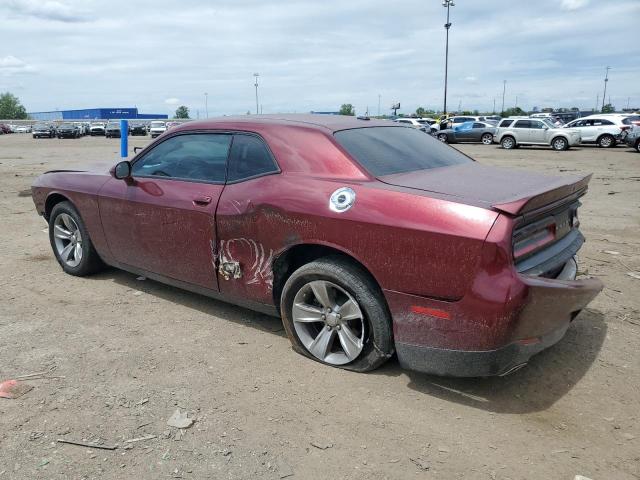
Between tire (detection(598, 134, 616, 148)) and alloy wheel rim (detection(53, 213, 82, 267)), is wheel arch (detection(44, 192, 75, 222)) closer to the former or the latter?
alloy wheel rim (detection(53, 213, 82, 267))

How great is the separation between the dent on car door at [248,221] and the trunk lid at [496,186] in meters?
0.83

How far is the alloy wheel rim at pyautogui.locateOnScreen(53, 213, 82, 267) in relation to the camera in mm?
5211

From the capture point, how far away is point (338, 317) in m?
3.29

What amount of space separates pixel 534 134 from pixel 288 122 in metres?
25.2

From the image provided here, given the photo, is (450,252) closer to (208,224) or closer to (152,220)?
(208,224)

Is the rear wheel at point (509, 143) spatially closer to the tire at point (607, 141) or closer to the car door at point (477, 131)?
the tire at point (607, 141)

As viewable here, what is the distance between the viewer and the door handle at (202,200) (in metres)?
3.81

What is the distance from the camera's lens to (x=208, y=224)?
381 centimetres

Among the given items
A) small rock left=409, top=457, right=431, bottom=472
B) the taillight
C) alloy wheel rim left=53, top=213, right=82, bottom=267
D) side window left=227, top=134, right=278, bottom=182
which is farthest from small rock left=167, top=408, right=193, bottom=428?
alloy wheel rim left=53, top=213, right=82, bottom=267

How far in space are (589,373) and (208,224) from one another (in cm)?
271

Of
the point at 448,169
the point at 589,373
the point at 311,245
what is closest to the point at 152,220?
the point at 311,245

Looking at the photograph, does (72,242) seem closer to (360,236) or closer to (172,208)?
(172,208)

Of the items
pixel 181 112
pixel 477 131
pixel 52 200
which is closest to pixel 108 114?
pixel 181 112

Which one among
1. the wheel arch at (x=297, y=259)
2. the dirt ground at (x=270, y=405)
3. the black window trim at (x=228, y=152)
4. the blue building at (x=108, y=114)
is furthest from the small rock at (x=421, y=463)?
the blue building at (x=108, y=114)
